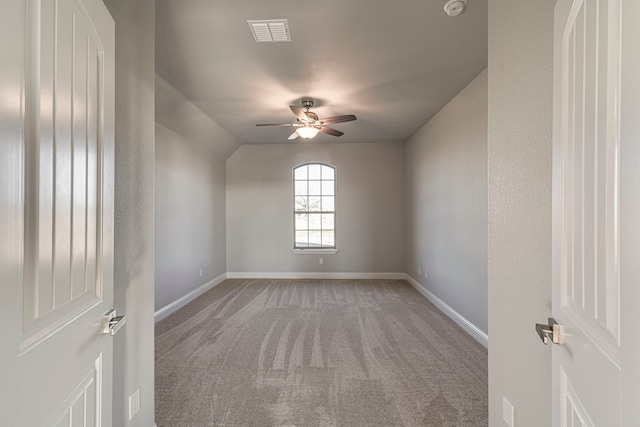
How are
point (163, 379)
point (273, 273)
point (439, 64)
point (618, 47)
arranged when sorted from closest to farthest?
point (618, 47), point (163, 379), point (439, 64), point (273, 273)

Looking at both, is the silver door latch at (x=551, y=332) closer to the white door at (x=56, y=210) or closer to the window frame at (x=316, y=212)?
the white door at (x=56, y=210)

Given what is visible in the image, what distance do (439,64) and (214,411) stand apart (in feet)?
11.4

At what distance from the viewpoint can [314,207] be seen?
21.6 ft

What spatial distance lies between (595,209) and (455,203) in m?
3.38

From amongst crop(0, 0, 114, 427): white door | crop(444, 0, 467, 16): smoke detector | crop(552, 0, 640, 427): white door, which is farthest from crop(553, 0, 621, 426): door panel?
crop(444, 0, 467, 16): smoke detector

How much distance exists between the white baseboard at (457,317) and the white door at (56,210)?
10.5 ft

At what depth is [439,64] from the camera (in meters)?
3.01

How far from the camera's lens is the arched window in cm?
655

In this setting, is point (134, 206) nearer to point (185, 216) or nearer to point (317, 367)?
point (317, 367)

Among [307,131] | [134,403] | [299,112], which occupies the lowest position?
[134,403]

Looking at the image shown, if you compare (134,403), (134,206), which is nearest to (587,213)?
(134,206)

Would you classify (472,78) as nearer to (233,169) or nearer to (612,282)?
(612,282)

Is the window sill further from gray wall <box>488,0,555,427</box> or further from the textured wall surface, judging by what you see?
gray wall <box>488,0,555,427</box>

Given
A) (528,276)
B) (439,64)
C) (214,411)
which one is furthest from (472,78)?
(214,411)
